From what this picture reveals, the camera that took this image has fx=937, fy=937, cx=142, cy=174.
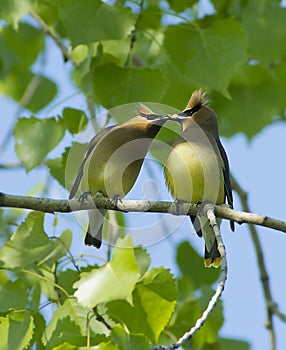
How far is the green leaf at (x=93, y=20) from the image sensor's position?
4.89 metres

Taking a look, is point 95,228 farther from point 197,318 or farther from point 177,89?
point 177,89

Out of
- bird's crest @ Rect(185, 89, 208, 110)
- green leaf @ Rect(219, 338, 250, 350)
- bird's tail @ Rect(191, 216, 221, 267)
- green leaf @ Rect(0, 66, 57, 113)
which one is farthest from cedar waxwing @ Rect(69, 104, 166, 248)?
green leaf @ Rect(0, 66, 57, 113)

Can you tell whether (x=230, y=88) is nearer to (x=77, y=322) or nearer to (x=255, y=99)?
(x=255, y=99)

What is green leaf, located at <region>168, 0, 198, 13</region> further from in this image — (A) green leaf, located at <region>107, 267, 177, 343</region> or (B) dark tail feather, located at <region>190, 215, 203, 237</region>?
(A) green leaf, located at <region>107, 267, 177, 343</region>

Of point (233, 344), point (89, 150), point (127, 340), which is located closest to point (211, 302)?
point (127, 340)

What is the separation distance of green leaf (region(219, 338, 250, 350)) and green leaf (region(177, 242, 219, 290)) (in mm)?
421

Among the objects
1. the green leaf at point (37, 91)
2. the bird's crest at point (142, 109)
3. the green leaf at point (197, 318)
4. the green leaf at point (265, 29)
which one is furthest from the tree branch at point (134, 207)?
the green leaf at point (37, 91)

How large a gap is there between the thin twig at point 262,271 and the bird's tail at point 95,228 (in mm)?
1364

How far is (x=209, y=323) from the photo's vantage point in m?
5.98

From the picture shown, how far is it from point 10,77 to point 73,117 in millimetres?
3433

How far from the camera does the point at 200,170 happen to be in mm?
4863

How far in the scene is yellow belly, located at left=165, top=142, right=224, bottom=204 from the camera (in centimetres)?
479

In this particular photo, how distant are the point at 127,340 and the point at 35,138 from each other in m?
1.63

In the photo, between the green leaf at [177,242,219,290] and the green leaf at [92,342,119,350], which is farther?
the green leaf at [177,242,219,290]
